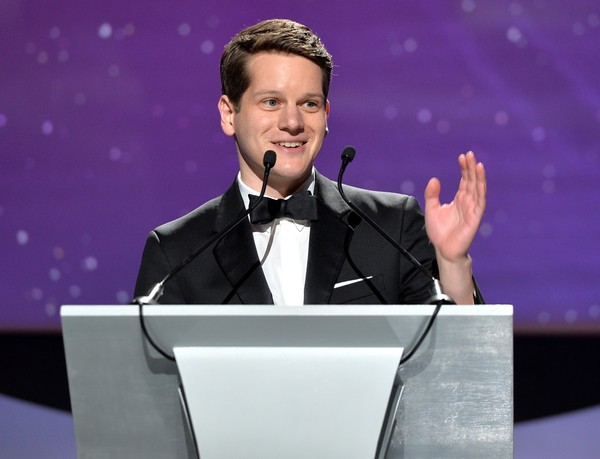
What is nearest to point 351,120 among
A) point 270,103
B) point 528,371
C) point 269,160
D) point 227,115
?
point 528,371

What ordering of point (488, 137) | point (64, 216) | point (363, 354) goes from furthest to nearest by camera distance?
point (64, 216) → point (488, 137) → point (363, 354)

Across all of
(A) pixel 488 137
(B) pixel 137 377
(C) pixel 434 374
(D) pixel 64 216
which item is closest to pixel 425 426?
(C) pixel 434 374

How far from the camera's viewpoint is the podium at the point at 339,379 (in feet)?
3.84

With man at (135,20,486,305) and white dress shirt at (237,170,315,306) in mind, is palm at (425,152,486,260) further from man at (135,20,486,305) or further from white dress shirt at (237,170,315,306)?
white dress shirt at (237,170,315,306)

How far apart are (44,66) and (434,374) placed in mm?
2897

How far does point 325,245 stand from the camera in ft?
6.17

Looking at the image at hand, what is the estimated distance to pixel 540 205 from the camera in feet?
12.0

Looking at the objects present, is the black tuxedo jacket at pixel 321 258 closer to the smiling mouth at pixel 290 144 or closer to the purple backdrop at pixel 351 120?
the smiling mouth at pixel 290 144

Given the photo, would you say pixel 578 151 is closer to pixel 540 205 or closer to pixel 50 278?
pixel 540 205

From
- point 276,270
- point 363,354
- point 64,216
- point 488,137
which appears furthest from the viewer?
point 64,216

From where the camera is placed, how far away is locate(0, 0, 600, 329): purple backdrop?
139 inches

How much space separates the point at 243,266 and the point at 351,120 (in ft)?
5.98

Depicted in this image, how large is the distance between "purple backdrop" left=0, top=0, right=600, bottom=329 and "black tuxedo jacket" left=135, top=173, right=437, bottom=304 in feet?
5.17


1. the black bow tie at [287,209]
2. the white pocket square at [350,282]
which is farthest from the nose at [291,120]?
the white pocket square at [350,282]
